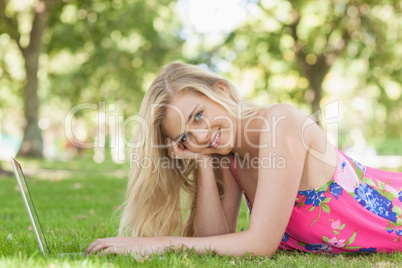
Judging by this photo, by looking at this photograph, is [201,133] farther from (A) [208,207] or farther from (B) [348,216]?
(B) [348,216]

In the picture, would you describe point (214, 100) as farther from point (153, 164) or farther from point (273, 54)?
point (273, 54)

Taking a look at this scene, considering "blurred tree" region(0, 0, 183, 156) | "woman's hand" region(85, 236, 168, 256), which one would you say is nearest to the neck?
"woman's hand" region(85, 236, 168, 256)

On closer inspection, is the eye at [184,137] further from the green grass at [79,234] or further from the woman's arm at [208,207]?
the green grass at [79,234]

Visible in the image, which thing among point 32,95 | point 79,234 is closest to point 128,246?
point 79,234

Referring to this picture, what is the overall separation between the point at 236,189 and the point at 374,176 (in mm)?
1014

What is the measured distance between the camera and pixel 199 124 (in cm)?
315

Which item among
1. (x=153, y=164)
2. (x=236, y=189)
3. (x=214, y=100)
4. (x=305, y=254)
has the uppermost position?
(x=214, y=100)

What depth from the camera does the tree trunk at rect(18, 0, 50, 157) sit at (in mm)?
17109

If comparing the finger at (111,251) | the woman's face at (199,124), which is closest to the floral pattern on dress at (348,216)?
the woman's face at (199,124)

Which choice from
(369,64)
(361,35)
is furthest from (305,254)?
(369,64)

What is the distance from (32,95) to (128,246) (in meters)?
15.9

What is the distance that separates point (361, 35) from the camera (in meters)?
18.9

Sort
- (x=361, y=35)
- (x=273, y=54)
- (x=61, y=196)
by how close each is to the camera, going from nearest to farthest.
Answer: (x=61, y=196)
(x=361, y=35)
(x=273, y=54)

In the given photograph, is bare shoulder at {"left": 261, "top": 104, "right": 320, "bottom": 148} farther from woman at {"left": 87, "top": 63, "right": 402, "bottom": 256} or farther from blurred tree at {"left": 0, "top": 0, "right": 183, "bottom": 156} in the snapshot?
blurred tree at {"left": 0, "top": 0, "right": 183, "bottom": 156}
